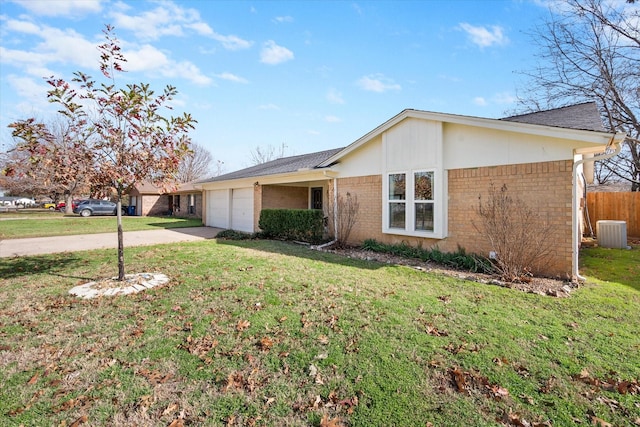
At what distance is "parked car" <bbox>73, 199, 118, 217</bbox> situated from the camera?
1137 inches

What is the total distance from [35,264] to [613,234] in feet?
57.5

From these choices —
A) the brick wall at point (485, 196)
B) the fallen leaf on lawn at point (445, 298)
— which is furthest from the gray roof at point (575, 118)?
the fallen leaf on lawn at point (445, 298)

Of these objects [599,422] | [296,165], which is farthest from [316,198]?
[599,422]

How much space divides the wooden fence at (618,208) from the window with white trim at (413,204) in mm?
10877

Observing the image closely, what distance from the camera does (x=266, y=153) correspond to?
148ft

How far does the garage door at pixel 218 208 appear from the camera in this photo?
18172mm

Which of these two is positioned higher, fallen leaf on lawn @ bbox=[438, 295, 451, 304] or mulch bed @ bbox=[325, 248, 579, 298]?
mulch bed @ bbox=[325, 248, 579, 298]

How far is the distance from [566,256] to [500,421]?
18.2 feet

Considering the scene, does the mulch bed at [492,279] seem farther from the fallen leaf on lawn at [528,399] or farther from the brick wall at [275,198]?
the brick wall at [275,198]

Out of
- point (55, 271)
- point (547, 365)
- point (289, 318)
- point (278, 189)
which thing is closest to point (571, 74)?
point (278, 189)

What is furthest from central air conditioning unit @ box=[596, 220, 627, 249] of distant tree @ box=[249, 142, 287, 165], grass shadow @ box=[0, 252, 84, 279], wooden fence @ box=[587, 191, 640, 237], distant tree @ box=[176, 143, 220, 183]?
distant tree @ box=[176, 143, 220, 183]

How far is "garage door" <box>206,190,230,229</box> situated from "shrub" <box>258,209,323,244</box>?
4923 mm

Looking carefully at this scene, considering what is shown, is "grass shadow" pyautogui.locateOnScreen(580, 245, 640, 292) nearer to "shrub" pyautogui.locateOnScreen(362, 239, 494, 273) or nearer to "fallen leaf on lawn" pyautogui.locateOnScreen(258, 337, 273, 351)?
"shrub" pyautogui.locateOnScreen(362, 239, 494, 273)

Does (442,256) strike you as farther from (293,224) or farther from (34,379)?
(34,379)
